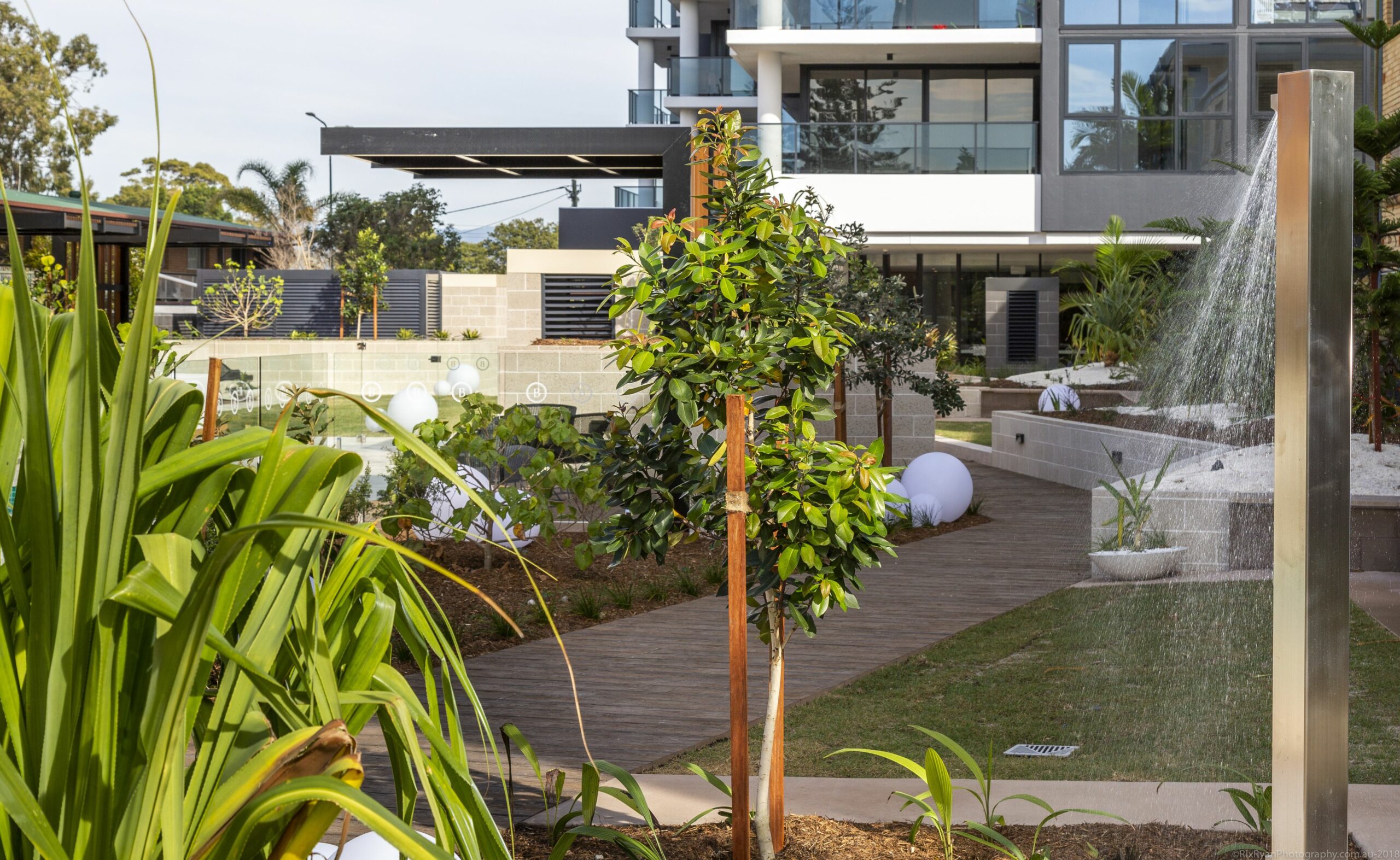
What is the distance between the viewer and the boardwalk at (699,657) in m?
4.93

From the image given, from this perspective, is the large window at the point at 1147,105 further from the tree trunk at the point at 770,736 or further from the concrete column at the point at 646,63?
the tree trunk at the point at 770,736

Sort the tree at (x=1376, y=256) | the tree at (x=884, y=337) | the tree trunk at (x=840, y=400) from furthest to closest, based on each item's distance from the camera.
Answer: the tree at (x=884, y=337) → the tree trunk at (x=840, y=400) → the tree at (x=1376, y=256)

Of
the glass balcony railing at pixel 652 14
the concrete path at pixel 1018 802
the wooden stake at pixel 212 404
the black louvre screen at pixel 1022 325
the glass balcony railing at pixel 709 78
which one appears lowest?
the concrete path at pixel 1018 802

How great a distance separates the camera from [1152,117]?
22500 millimetres

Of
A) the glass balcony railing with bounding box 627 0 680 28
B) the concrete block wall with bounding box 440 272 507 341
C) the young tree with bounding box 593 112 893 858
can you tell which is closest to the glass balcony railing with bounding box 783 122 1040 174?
the concrete block wall with bounding box 440 272 507 341

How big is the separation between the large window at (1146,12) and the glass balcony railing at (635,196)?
28.4 ft

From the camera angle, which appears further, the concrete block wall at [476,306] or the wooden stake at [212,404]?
A: the concrete block wall at [476,306]

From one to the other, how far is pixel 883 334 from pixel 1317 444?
356 inches

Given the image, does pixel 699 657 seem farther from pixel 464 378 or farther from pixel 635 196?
pixel 635 196

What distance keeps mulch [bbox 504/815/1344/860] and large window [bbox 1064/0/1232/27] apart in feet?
73.1

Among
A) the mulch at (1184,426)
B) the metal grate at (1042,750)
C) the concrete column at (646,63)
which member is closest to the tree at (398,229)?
the concrete column at (646,63)

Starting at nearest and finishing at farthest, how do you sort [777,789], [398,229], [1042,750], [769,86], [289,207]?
1. [777,789]
2. [1042,750]
3. [769,86]
4. [289,207]
5. [398,229]

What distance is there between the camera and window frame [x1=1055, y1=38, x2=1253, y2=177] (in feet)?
72.7

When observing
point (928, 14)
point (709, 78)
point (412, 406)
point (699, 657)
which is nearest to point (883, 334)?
point (412, 406)
